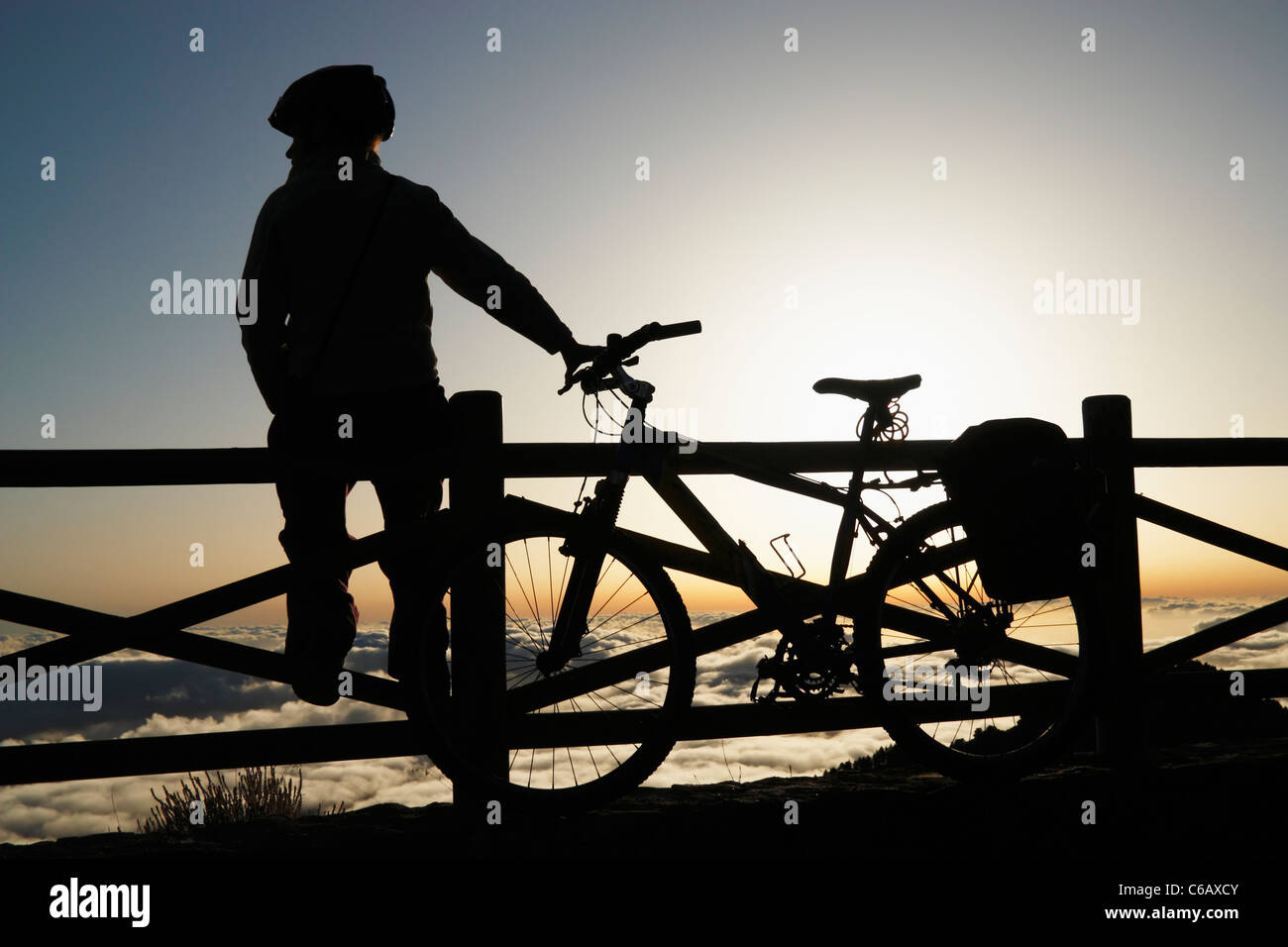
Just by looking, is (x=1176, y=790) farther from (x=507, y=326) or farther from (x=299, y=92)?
(x=299, y=92)

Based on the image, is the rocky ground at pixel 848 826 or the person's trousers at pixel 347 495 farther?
the person's trousers at pixel 347 495

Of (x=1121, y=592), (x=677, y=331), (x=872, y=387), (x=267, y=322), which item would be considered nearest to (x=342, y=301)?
(x=267, y=322)

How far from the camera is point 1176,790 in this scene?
3600 mm

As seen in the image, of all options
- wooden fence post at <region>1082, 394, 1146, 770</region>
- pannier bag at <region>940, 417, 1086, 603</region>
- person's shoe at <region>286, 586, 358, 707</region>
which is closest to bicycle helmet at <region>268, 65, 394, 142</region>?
person's shoe at <region>286, 586, 358, 707</region>

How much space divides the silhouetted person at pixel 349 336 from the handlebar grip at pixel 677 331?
269mm

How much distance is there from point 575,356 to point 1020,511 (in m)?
1.63

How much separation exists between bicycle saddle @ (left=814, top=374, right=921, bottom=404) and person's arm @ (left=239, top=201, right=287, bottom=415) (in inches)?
72.9

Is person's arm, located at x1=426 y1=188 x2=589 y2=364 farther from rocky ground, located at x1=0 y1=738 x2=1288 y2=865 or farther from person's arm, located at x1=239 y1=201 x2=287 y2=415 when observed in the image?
rocky ground, located at x1=0 y1=738 x2=1288 y2=865

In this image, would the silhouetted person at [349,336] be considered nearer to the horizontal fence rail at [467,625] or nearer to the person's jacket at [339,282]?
the person's jacket at [339,282]

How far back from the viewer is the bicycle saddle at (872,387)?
3.58 m

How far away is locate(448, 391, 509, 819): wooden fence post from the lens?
375 centimetres

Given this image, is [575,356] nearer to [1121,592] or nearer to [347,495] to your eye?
[347,495]

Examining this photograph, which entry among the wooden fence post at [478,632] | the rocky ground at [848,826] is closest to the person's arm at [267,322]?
the wooden fence post at [478,632]
